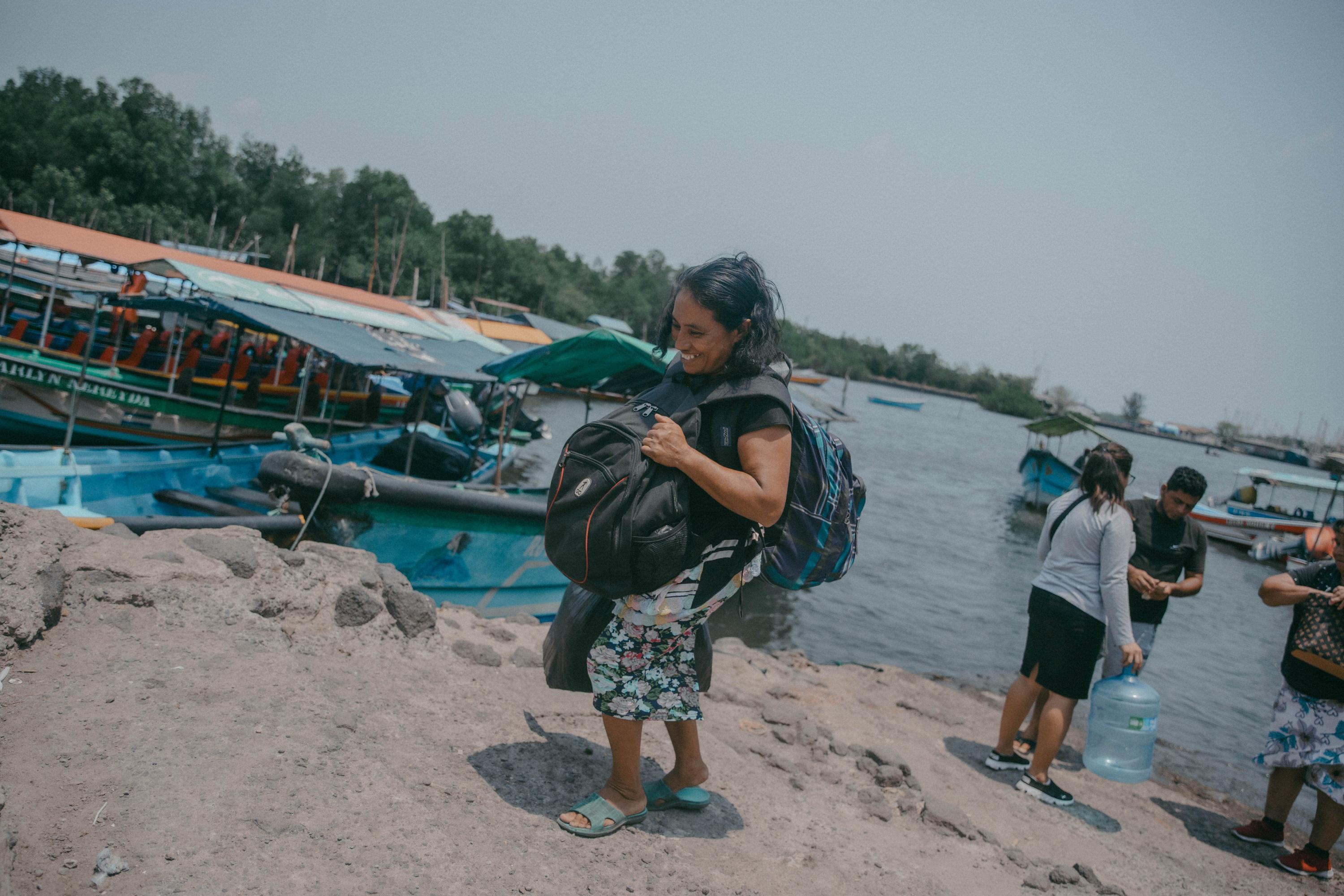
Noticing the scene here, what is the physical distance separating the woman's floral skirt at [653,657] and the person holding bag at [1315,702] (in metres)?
3.22

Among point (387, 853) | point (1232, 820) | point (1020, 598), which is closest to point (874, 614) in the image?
point (1020, 598)

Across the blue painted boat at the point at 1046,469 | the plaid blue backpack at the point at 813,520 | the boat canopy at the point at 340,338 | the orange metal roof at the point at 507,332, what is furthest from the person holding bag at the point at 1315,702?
the orange metal roof at the point at 507,332

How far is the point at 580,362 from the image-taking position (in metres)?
8.19

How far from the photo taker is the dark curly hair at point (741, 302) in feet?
7.77

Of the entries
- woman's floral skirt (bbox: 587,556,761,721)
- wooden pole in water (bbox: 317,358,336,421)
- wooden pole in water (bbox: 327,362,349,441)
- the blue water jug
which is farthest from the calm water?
wooden pole in water (bbox: 317,358,336,421)

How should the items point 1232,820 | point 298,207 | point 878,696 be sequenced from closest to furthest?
point 1232,820, point 878,696, point 298,207

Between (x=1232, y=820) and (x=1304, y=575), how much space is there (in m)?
2.01

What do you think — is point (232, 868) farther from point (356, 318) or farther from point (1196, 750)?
point (356, 318)

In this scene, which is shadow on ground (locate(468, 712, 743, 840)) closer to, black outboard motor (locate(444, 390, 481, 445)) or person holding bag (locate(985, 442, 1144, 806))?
person holding bag (locate(985, 442, 1144, 806))

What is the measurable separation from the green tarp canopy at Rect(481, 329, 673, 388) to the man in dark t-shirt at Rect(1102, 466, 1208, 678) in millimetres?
4015

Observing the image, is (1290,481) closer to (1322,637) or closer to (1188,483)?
(1188,483)

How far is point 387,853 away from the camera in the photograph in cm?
227

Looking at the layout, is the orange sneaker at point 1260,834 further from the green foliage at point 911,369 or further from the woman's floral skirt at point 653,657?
the green foliage at point 911,369

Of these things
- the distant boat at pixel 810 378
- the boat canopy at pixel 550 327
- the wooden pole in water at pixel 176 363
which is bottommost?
the wooden pole in water at pixel 176 363
